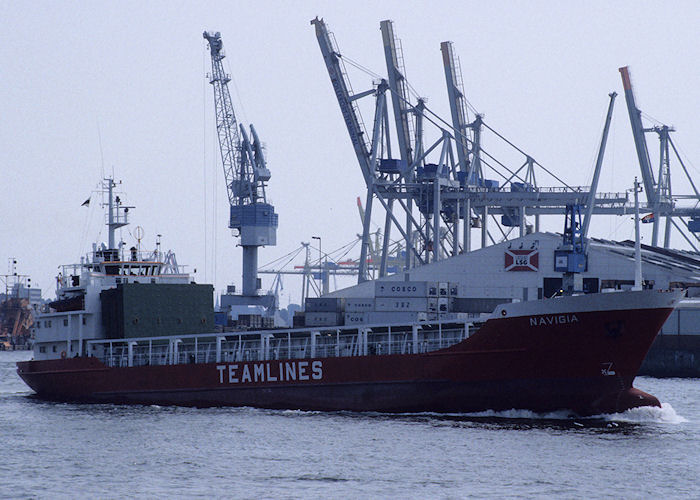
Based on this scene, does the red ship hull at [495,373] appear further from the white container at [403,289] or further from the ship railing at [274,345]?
the white container at [403,289]

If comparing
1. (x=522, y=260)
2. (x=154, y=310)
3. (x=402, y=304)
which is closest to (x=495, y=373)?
(x=154, y=310)

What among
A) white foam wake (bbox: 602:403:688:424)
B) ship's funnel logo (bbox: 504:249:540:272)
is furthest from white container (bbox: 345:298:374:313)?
white foam wake (bbox: 602:403:688:424)

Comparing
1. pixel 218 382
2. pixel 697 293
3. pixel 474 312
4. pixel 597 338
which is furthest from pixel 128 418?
pixel 697 293

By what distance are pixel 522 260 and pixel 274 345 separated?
42.5 meters

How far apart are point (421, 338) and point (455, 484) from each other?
17.0 m

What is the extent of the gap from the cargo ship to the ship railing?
0.30 feet

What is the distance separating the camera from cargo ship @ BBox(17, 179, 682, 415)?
43312 millimetres

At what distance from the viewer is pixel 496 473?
3344 centimetres

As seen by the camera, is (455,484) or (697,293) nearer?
(455,484)

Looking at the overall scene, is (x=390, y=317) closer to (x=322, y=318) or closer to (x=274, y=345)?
(x=322, y=318)

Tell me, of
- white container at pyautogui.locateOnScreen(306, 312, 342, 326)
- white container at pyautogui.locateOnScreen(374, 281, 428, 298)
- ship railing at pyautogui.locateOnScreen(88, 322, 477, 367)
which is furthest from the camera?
white container at pyautogui.locateOnScreen(306, 312, 342, 326)

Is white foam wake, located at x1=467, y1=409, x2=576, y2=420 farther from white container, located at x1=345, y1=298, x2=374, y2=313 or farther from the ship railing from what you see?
white container, located at x1=345, y1=298, x2=374, y2=313

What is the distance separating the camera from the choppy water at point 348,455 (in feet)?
104

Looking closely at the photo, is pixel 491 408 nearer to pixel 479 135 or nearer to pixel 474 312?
pixel 474 312
